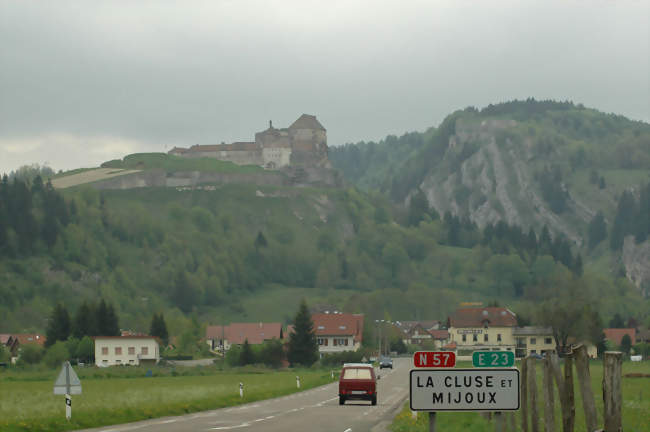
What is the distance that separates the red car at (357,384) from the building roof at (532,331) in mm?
75705

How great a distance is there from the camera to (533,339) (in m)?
134

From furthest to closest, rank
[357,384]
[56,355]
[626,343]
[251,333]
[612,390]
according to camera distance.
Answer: [251,333] → [626,343] → [56,355] → [357,384] → [612,390]

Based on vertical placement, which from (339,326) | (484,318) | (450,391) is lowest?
(450,391)

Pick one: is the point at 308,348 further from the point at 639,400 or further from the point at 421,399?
the point at 421,399

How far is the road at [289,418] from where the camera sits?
32906mm

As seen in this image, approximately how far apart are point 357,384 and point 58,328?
88.6 m

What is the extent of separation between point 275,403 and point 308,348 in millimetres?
65218

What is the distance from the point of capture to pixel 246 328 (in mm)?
158875

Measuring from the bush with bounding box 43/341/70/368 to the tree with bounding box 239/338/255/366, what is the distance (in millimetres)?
18659

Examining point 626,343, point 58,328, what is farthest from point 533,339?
point 58,328

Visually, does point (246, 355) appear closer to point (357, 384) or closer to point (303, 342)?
point (303, 342)

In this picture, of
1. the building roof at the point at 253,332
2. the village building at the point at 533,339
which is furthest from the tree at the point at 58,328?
the village building at the point at 533,339

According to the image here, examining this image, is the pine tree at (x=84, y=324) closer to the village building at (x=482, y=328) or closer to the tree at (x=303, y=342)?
the tree at (x=303, y=342)

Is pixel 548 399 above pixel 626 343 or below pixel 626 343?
above
